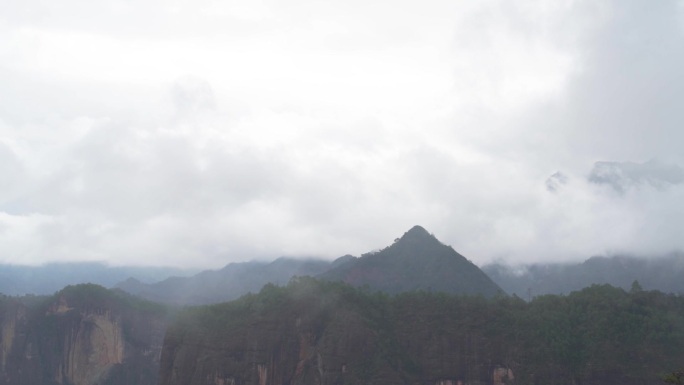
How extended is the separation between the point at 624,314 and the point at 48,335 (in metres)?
74.4

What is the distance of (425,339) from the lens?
6862cm

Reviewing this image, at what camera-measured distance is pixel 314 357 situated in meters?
68.1

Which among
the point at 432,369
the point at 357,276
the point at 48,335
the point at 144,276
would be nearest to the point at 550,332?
the point at 432,369

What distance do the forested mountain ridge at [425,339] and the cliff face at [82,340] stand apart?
28.9m

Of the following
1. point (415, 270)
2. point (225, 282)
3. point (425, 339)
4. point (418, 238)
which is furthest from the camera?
point (225, 282)

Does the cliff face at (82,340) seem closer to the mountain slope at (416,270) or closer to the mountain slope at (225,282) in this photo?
the mountain slope at (416,270)

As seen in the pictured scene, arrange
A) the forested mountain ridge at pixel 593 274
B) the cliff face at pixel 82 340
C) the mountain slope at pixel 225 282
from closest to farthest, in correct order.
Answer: the cliff face at pixel 82 340 → the forested mountain ridge at pixel 593 274 → the mountain slope at pixel 225 282

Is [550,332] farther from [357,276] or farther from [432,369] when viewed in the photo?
[357,276]

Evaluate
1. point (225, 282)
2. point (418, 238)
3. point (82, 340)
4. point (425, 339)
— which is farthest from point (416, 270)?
point (225, 282)

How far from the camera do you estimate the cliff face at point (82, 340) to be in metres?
101

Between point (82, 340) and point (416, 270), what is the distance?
4531cm

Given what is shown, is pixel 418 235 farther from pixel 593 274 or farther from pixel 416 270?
pixel 593 274

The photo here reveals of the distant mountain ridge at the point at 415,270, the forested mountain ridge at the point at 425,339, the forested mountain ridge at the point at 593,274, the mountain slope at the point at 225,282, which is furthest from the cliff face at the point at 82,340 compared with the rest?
the forested mountain ridge at the point at 593,274

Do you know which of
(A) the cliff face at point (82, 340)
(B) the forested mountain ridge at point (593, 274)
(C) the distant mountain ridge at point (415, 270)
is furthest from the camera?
(B) the forested mountain ridge at point (593, 274)
